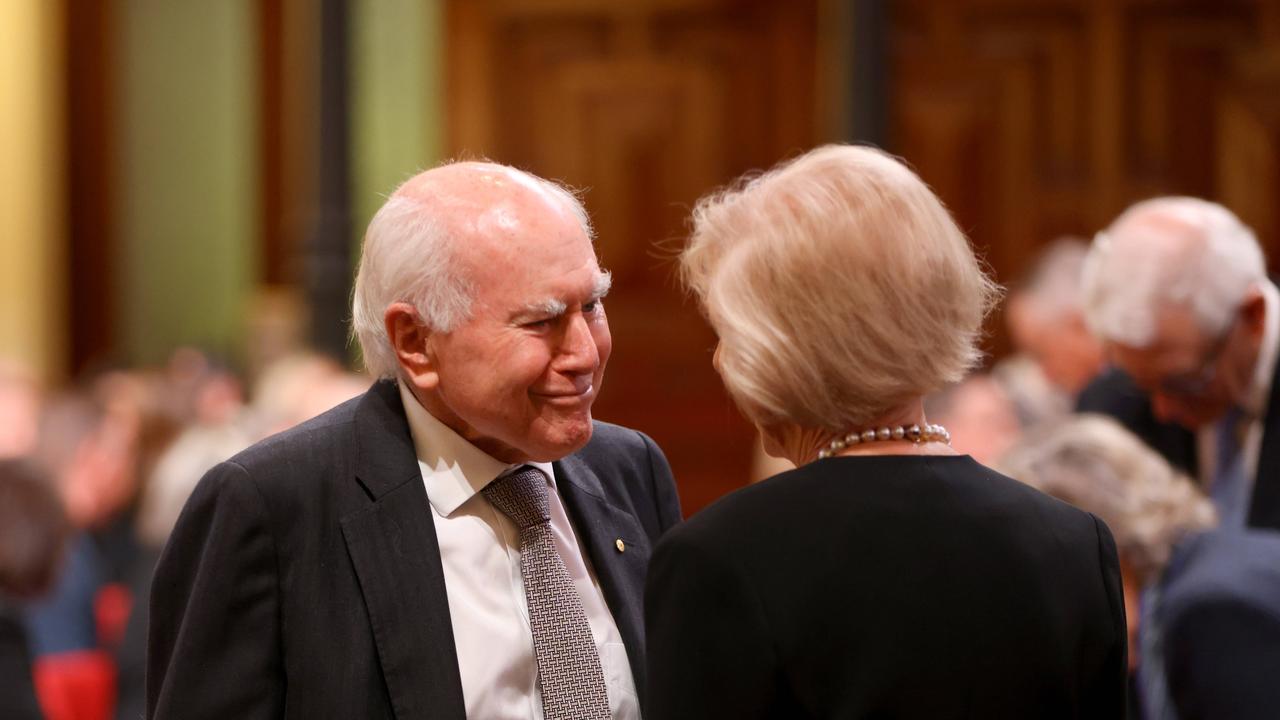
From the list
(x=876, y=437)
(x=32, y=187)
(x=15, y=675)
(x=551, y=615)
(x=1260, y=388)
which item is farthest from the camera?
(x=32, y=187)

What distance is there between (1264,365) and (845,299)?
83.1 inches

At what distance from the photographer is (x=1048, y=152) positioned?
7805 millimetres

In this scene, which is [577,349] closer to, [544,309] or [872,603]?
[544,309]

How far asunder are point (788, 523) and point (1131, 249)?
218 centimetres

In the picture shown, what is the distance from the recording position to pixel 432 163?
8203mm

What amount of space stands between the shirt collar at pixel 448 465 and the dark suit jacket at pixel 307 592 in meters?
0.03

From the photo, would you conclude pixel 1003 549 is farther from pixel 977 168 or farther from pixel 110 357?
pixel 110 357

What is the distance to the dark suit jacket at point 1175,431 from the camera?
3375 mm

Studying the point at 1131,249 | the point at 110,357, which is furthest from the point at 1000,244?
the point at 110,357

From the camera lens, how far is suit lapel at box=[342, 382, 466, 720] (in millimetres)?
2031

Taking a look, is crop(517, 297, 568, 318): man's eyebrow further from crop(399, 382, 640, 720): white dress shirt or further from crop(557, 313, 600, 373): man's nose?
crop(399, 382, 640, 720): white dress shirt

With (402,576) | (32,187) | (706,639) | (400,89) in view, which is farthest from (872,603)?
(32,187)

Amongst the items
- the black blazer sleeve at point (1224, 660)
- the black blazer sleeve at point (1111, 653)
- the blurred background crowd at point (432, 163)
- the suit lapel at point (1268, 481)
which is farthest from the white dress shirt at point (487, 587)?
the suit lapel at point (1268, 481)

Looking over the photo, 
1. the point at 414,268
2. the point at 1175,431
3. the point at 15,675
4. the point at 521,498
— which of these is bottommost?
the point at 15,675
